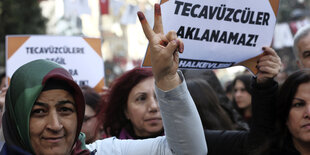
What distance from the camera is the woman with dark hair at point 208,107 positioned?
10.5ft

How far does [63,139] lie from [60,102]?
20 cm

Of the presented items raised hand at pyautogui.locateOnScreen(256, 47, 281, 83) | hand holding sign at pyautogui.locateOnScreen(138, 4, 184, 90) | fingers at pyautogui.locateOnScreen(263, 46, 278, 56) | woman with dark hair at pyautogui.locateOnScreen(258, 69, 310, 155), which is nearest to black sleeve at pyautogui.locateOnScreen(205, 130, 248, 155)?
woman with dark hair at pyautogui.locateOnScreen(258, 69, 310, 155)

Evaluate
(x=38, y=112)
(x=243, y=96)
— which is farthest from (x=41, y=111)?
(x=243, y=96)

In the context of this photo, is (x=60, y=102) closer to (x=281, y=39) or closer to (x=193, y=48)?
(x=193, y=48)

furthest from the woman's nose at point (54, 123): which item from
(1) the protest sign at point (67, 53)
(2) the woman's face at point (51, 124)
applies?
(1) the protest sign at point (67, 53)

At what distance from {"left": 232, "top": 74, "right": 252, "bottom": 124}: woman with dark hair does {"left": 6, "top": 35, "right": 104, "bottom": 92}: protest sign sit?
77.9 inches

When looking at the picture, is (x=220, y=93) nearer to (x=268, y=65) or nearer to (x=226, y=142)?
(x=226, y=142)

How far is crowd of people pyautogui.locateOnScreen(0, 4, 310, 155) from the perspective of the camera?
6.40ft

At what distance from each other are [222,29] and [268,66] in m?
0.37

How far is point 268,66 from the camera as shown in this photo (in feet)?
8.21

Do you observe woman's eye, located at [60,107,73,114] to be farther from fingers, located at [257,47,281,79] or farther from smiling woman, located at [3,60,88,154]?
fingers, located at [257,47,281,79]


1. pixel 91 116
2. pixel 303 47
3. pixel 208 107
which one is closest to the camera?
pixel 208 107

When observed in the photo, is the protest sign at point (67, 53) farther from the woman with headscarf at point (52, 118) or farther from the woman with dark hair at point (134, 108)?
the woman with headscarf at point (52, 118)

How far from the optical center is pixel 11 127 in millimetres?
2115
